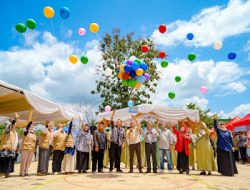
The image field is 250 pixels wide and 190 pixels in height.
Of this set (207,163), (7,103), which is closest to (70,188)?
(207,163)

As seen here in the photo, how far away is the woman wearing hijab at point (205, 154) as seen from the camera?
750cm

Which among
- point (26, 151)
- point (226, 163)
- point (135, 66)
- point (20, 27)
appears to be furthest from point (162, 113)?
point (20, 27)

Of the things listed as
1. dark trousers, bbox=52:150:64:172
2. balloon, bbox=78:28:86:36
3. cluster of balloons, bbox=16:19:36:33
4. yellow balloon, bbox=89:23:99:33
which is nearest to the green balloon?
cluster of balloons, bbox=16:19:36:33

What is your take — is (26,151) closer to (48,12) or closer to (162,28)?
(48,12)

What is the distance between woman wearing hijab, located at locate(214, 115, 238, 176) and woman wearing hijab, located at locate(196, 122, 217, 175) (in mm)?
258

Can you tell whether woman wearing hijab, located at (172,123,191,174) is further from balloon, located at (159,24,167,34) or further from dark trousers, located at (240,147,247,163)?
dark trousers, located at (240,147,247,163)

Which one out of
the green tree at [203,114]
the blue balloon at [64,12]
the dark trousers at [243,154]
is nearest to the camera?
the blue balloon at [64,12]

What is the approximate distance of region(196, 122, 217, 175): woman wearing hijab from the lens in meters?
7.50

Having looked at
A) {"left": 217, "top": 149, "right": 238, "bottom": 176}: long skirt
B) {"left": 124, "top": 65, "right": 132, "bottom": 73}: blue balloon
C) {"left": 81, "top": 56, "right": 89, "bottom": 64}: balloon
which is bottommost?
{"left": 217, "top": 149, "right": 238, "bottom": 176}: long skirt

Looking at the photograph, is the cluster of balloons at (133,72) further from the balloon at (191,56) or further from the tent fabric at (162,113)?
the tent fabric at (162,113)

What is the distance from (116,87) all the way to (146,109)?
40.3 ft

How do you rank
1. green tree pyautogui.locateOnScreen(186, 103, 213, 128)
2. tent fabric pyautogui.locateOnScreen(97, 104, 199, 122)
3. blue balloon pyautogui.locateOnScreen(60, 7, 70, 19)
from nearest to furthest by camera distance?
blue balloon pyautogui.locateOnScreen(60, 7, 70, 19)
tent fabric pyautogui.locateOnScreen(97, 104, 199, 122)
green tree pyautogui.locateOnScreen(186, 103, 213, 128)

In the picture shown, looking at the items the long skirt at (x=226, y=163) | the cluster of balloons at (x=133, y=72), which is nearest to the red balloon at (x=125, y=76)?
the cluster of balloons at (x=133, y=72)

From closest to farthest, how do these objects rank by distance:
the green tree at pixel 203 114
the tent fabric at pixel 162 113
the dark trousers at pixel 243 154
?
the tent fabric at pixel 162 113 → the dark trousers at pixel 243 154 → the green tree at pixel 203 114
